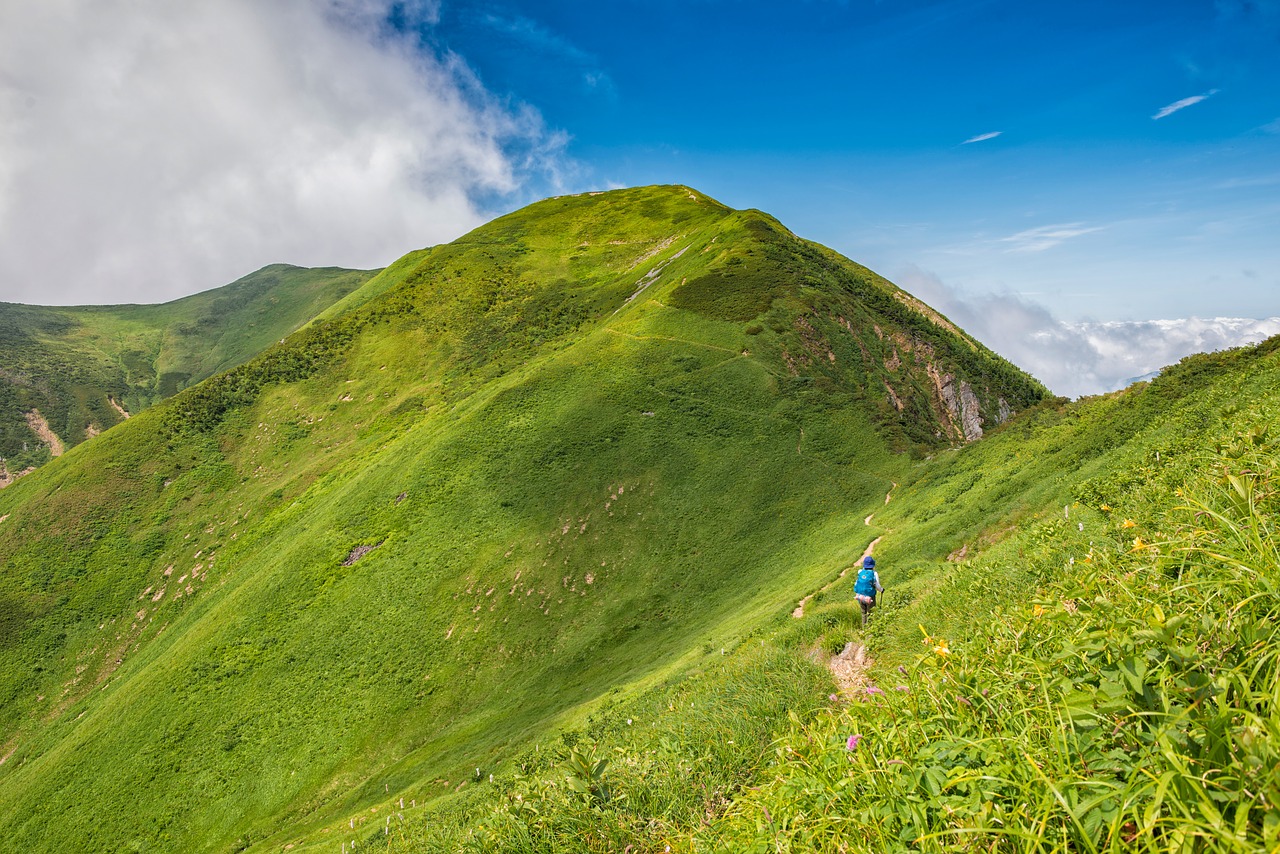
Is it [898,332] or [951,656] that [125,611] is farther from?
[898,332]

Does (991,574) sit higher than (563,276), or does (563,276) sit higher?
(563,276)

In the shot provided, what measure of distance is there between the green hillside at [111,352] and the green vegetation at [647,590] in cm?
5502

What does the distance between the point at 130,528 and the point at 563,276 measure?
57.9 m

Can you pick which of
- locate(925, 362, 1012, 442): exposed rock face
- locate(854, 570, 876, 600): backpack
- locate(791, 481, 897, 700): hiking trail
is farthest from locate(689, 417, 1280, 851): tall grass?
locate(925, 362, 1012, 442): exposed rock face

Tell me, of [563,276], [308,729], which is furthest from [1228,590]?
[563,276]

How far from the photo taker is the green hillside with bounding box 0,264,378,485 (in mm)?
125812

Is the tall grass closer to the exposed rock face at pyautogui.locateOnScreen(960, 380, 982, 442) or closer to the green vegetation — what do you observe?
the green vegetation

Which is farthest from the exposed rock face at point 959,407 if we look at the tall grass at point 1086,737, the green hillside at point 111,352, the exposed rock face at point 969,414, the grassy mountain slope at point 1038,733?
the green hillside at point 111,352

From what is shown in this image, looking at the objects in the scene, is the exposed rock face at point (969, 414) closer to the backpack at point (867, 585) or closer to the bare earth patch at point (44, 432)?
the backpack at point (867, 585)

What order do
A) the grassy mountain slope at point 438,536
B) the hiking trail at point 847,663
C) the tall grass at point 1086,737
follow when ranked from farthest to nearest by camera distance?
the grassy mountain slope at point 438,536, the hiking trail at point 847,663, the tall grass at point 1086,737

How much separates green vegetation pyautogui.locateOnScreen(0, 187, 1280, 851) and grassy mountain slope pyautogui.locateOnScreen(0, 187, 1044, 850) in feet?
0.89

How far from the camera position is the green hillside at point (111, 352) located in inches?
4953

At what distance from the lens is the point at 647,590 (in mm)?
31672

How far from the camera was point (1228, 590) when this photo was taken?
10.3ft
